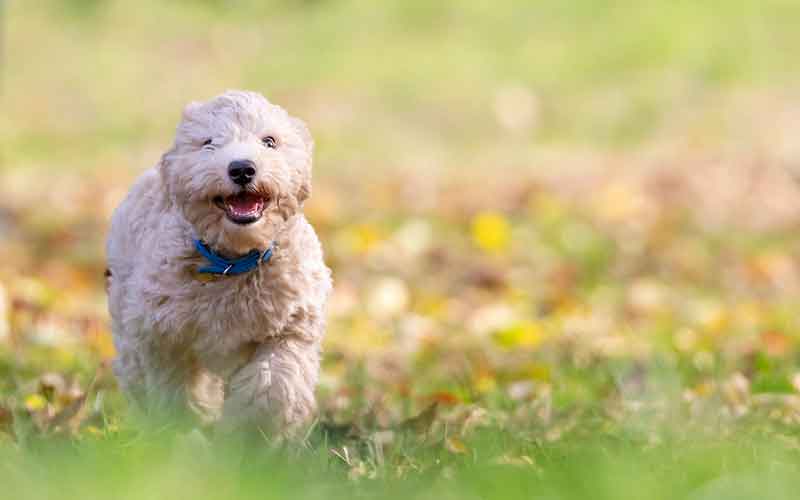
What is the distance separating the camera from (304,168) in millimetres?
3908

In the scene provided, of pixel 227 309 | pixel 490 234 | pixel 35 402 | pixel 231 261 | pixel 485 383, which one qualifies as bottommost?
pixel 490 234

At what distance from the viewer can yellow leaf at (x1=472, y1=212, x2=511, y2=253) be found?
8.97 meters

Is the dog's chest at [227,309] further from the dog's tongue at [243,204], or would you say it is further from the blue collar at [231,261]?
the dog's tongue at [243,204]

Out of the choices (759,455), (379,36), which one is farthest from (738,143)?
(759,455)

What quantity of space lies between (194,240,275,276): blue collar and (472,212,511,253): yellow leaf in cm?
504

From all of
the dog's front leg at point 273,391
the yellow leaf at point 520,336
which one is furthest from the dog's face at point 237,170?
the yellow leaf at point 520,336

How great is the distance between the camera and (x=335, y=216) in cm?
950

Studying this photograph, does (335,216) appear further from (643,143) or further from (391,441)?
(391,441)

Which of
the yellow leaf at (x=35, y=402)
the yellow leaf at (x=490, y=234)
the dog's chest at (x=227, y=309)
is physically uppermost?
the dog's chest at (x=227, y=309)

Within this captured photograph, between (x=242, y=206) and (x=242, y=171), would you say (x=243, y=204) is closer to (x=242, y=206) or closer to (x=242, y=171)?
(x=242, y=206)

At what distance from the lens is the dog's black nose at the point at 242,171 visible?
368 centimetres

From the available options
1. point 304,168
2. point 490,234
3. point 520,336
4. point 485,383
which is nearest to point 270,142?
point 304,168

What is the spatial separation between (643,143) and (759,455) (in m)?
9.33

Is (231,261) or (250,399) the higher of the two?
(231,261)
